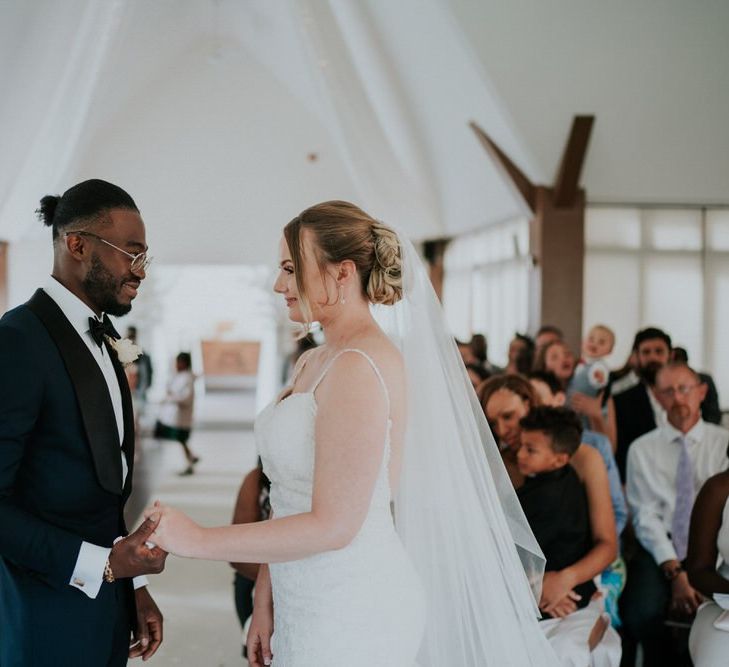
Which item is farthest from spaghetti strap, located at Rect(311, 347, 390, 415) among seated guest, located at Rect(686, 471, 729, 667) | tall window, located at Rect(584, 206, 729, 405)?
tall window, located at Rect(584, 206, 729, 405)

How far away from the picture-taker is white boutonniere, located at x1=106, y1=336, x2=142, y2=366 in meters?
1.96

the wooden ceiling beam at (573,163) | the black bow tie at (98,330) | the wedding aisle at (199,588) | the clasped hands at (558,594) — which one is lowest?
the wedding aisle at (199,588)

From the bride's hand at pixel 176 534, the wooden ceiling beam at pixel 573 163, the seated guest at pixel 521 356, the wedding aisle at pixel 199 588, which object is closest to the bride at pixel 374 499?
the bride's hand at pixel 176 534

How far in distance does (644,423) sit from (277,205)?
1109cm

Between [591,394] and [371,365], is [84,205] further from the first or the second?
[591,394]

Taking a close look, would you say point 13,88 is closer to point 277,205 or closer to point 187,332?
point 277,205

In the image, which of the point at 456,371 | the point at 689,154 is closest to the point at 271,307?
the point at 689,154

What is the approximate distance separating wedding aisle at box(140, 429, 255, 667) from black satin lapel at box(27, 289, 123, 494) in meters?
2.43

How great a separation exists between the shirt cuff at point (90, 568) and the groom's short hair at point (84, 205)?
686 millimetres

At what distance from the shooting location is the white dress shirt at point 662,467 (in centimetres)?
376

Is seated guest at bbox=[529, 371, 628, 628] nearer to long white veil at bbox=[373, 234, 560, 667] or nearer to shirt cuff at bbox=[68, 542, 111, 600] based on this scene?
long white veil at bbox=[373, 234, 560, 667]

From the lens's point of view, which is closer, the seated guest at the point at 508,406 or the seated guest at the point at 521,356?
the seated guest at the point at 508,406

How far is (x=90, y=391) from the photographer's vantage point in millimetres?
1777

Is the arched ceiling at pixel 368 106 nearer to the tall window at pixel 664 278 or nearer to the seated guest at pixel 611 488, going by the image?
the tall window at pixel 664 278
